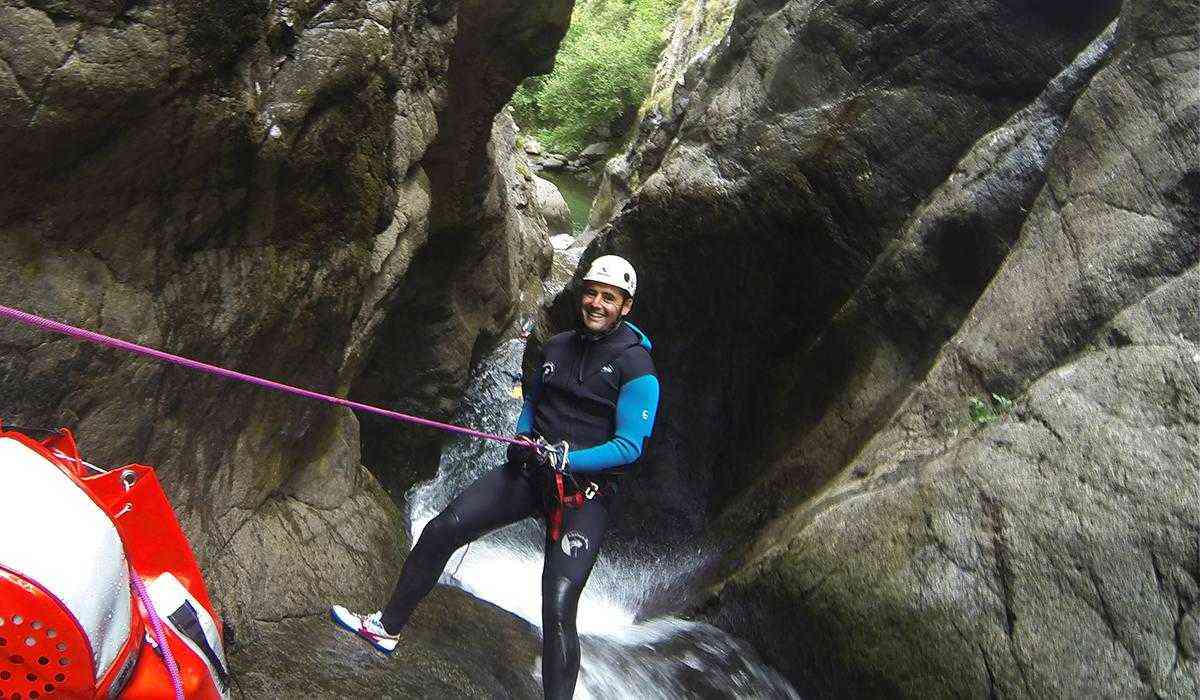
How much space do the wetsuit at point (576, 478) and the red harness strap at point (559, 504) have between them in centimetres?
3

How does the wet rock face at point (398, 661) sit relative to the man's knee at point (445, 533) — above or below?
below

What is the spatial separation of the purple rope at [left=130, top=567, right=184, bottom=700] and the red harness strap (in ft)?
7.45

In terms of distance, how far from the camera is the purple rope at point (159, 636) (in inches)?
82.4

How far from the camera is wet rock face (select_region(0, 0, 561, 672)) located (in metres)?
3.64

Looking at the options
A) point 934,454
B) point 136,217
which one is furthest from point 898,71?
point 136,217

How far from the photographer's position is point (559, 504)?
434 centimetres

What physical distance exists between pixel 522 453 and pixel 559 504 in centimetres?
39

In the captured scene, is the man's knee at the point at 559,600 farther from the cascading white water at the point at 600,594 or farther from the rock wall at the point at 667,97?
the rock wall at the point at 667,97

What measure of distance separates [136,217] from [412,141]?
3.26 meters

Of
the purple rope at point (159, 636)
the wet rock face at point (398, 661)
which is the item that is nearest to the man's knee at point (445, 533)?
the wet rock face at point (398, 661)

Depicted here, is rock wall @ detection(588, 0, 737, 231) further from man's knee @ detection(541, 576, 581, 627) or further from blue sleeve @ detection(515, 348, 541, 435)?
man's knee @ detection(541, 576, 581, 627)

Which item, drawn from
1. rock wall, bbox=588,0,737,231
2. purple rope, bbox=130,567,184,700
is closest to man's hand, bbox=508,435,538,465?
purple rope, bbox=130,567,184,700

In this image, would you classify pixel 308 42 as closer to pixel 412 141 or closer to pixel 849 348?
pixel 412 141

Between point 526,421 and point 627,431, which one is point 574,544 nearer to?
point 627,431
